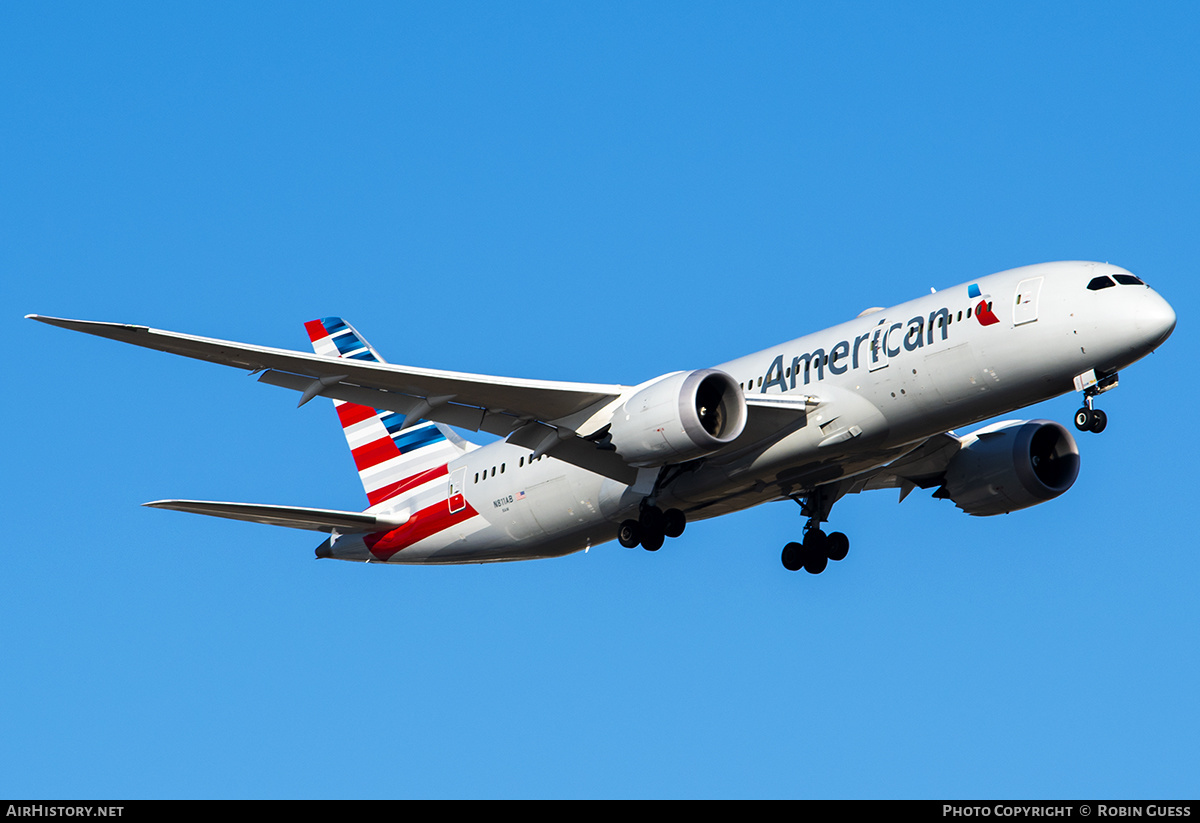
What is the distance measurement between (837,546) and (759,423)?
230 inches

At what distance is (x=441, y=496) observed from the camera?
108ft

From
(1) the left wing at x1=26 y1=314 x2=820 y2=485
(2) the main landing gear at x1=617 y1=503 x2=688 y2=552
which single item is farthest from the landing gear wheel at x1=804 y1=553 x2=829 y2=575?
(1) the left wing at x1=26 y1=314 x2=820 y2=485

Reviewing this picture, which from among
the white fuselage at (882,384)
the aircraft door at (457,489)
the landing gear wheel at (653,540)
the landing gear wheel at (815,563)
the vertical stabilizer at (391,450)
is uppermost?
the vertical stabilizer at (391,450)

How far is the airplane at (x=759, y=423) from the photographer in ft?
82.8

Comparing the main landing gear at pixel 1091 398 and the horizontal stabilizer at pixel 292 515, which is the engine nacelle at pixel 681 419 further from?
the horizontal stabilizer at pixel 292 515

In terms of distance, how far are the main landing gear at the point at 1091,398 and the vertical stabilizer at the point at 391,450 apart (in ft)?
47.5

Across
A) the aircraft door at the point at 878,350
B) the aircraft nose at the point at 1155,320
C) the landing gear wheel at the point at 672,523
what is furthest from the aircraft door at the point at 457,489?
the aircraft nose at the point at 1155,320

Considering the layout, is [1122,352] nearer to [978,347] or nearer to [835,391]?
[978,347]

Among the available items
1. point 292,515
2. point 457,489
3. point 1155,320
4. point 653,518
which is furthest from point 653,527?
point 1155,320

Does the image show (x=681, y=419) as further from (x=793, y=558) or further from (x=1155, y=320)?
(x=1155, y=320)
